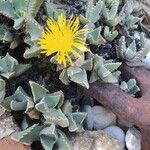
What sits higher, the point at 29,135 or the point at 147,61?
the point at 147,61


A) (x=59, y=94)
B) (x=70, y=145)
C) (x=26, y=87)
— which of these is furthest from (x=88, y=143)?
(x=26, y=87)

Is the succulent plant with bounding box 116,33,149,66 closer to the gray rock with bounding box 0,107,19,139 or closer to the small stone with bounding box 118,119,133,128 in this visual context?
the small stone with bounding box 118,119,133,128

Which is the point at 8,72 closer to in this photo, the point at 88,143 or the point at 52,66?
the point at 52,66

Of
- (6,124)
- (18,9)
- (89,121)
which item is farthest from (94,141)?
(18,9)

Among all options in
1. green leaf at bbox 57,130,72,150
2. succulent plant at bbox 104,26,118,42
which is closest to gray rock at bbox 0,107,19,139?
green leaf at bbox 57,130,72,150

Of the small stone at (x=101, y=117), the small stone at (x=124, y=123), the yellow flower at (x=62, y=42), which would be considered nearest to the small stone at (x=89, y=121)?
the small stone at (x=101, y=117)

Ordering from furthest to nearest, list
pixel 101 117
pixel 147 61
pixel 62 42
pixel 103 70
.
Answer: pixel 147 61
pixel 101 117
pixel 103 70
pixel 62 42

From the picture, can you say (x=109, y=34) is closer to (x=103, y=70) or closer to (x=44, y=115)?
(x=103, y=70)
